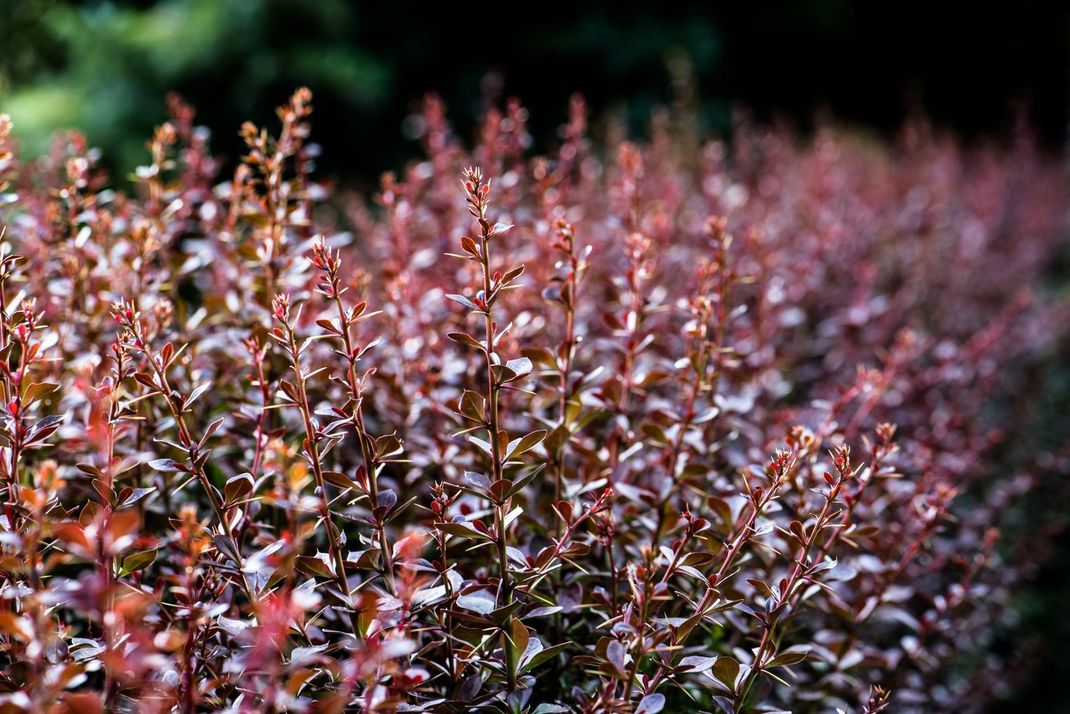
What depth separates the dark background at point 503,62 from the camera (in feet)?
16.3

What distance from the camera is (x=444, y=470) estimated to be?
1.66 metres

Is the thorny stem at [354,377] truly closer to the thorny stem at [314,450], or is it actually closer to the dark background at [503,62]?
the thorny stem at [314,450]

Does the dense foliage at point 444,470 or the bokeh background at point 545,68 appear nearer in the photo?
the dense foliage at point 444,470

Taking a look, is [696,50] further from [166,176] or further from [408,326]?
[408,326]

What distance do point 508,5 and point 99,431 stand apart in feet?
22.9

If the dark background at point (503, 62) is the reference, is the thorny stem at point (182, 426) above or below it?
below

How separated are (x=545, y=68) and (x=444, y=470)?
6.27 m

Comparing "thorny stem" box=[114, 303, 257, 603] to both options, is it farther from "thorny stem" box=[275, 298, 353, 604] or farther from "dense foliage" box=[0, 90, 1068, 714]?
"thorny stem" box=[275, 298, 353, 604]

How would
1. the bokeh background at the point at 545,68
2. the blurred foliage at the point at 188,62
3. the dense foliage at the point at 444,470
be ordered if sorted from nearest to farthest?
the dense foliage at the point at 444,470 < the bokeh background at the point at 545,68 < the blurred foliage at the point at 188,62

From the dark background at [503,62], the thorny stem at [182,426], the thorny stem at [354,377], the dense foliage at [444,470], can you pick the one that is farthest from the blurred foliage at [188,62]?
the thorny stem at [354,377]

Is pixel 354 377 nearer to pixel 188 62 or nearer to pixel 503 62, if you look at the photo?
pixel 188 62

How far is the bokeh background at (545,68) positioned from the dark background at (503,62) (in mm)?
15

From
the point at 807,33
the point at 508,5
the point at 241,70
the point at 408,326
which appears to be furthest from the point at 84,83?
the point at 807,33

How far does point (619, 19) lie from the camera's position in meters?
7.52
